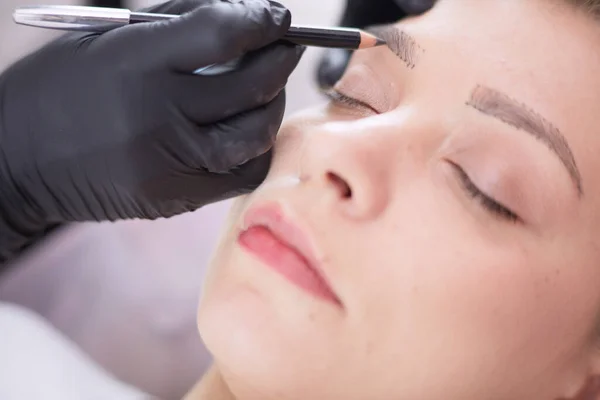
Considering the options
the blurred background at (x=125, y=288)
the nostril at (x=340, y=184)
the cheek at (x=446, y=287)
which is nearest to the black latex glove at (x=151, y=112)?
the nostril at (x=340, y=184)

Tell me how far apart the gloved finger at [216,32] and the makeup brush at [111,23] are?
0.02 m

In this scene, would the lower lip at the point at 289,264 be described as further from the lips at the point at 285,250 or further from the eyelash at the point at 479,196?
the eyelash at the point at 479,196

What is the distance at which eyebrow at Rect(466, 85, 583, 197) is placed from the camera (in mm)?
761

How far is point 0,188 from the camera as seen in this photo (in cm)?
98

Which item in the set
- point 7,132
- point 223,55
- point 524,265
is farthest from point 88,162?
point 524,265

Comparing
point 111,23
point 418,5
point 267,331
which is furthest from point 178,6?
point 267,331

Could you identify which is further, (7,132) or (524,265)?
(7,132)

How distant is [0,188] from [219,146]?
38 cm

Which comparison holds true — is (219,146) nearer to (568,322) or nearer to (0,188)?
(0,188)

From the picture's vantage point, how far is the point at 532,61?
79 cm

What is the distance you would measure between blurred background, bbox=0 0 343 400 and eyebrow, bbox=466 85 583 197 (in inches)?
31.0

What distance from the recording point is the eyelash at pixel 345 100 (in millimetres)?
904

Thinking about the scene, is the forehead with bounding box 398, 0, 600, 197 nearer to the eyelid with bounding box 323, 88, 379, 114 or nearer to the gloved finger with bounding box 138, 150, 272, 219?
the eyelid with bounding box 323, 88, 379, 114

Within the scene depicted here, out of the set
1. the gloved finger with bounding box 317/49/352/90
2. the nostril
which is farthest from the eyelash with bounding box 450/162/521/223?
the gloved finger with bounding box 317/49/352/90
